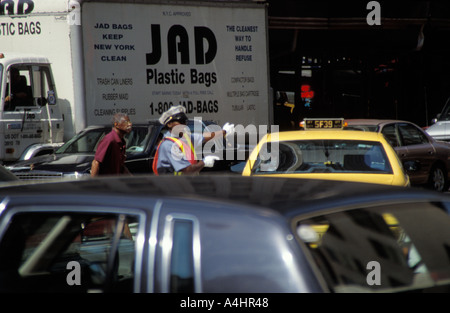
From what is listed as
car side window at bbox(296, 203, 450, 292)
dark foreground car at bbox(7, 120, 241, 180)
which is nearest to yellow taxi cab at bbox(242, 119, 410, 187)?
dark foreground car at bbox(7, 120, 241, 180)

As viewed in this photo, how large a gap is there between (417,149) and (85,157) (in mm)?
6637

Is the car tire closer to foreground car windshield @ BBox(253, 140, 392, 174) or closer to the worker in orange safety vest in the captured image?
foreground car windshield @ BBox(253, 140, 392, 174)

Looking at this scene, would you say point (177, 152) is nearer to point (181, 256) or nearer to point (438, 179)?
point (181, 256)

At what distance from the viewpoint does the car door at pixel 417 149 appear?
47.8 feet

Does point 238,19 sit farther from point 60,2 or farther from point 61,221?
point 61,221

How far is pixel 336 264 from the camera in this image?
10.3 ft

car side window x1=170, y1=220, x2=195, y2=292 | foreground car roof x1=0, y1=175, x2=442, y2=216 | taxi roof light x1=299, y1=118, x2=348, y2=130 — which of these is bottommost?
car side window x1=170, y1=220, x2=195, y2=292

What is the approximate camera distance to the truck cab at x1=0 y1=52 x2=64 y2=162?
13.3 m

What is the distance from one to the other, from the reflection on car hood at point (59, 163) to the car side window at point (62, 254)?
22.3 ft

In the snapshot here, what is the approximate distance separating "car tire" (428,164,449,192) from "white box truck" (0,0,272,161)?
4.24m

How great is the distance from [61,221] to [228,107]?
1201cm

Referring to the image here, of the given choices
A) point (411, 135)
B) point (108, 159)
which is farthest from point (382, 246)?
point (411, 135)

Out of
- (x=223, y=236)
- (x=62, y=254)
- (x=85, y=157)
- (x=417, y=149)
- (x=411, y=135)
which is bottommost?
(x=417, y=149)

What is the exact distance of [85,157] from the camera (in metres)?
11.4
